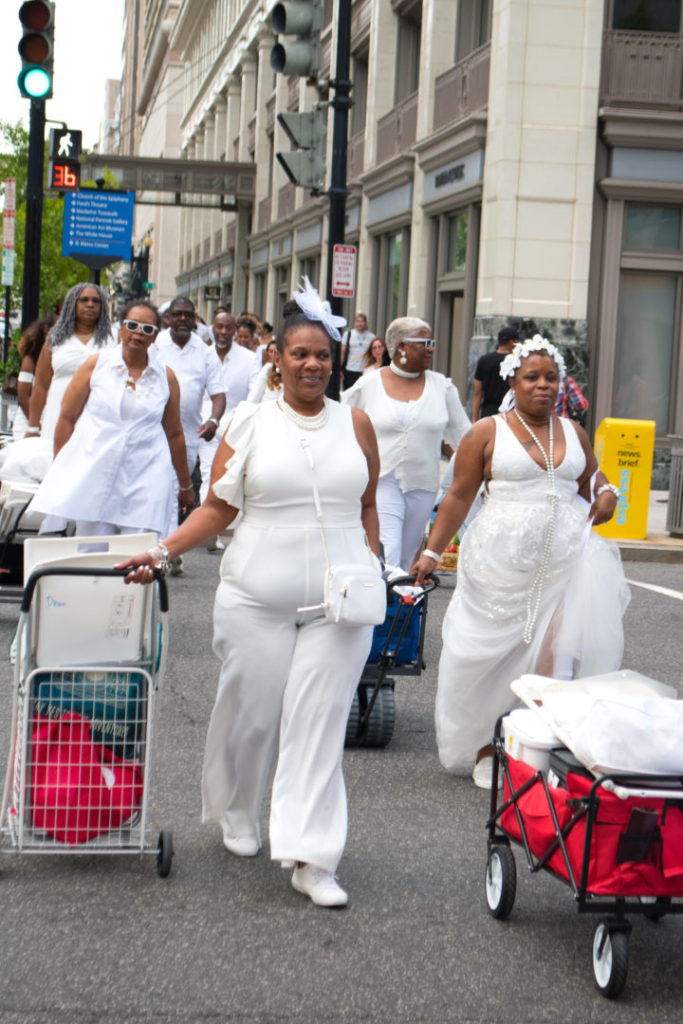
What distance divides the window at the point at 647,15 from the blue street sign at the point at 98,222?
31.1 feet

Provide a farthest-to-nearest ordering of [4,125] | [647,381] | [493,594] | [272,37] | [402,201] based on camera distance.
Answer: [4,125]
[272,37]
[402,201]
[647,381]
[493,594]

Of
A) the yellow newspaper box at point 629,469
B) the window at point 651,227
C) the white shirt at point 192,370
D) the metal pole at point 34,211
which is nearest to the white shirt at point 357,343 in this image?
the window at point 651,227

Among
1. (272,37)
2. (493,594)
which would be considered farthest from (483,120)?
(272,37)

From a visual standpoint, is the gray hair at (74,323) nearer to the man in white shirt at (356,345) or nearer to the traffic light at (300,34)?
the traffic light at (300,34)

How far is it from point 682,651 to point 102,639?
5.48 m

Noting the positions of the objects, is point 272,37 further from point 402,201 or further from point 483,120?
point 483,120

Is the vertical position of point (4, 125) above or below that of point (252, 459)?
above

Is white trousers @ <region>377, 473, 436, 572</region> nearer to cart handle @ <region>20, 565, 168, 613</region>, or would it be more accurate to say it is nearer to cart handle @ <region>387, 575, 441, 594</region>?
cart handle @ <region>387, 575, 441, 594</region>

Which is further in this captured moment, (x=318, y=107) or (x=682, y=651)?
(x=318, y=107)

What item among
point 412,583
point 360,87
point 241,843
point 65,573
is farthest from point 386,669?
point 360,87

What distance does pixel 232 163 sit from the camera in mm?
45219

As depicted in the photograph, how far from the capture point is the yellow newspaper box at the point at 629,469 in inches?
602

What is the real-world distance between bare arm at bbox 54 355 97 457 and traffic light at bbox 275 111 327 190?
796cm

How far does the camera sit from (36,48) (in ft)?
43.6
